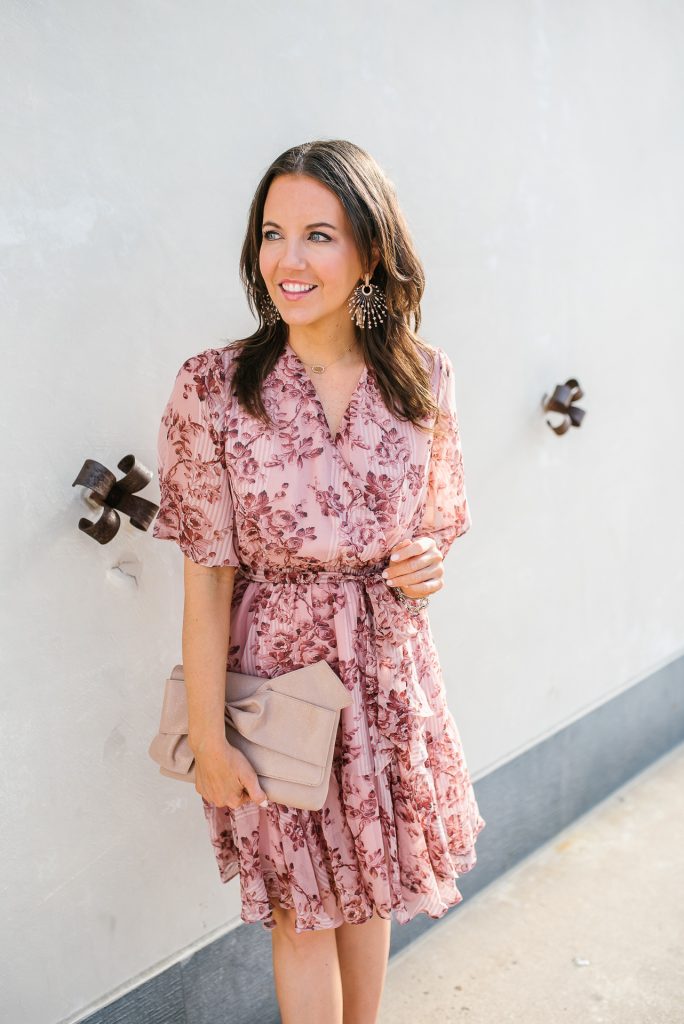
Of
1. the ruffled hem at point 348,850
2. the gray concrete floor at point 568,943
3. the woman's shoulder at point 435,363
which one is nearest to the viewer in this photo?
the ruffled hem at point 348,850

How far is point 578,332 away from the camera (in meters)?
3.21

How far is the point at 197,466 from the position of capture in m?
1.79

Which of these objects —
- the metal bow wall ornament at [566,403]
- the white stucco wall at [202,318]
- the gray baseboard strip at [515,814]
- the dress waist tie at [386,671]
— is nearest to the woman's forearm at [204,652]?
the dress waist tie at [386,671]

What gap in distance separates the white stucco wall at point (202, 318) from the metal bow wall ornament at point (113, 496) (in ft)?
0.26

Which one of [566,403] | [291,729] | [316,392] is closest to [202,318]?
[316,392]

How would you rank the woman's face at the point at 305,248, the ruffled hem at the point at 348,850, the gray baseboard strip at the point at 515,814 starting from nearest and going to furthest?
the woman's face at the point at 305,248
the ruffled hem at the point at 348,850
the gray baseboard strip at the point at 515,814

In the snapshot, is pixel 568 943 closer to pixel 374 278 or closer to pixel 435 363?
pixel 435 363

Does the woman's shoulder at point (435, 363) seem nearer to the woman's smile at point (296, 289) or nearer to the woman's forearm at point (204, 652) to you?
the woman's smile at point (296, 289)

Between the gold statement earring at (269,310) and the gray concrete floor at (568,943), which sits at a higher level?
the gold statement earring at (269,310)

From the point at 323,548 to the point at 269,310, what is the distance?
0.45 metres

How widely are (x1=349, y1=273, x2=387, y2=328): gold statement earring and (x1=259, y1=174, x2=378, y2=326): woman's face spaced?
80 mm

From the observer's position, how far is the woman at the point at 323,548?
70.5 inches

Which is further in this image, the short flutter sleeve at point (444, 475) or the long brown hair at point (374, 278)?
the short flutter sleeve at point (444, 475)

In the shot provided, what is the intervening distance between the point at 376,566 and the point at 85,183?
0.86 metres
